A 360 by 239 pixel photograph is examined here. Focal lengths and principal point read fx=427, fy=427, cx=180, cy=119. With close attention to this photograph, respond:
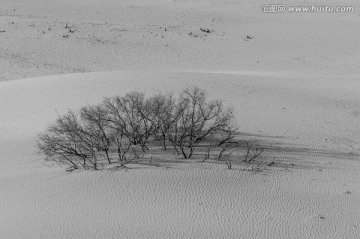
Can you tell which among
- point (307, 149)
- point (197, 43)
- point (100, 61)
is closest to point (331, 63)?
point (197, 43)

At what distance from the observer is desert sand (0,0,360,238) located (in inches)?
440

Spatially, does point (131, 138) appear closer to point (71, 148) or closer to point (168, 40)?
point (71, 148)

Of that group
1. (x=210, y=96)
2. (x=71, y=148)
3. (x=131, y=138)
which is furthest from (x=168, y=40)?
(x=71, y=148)

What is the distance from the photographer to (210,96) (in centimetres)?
2178

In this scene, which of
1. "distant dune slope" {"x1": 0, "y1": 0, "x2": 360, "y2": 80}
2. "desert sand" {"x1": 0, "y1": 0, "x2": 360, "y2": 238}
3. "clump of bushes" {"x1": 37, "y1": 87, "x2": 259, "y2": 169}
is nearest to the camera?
"desert sand" {"x1": 0, "y1": 0, "x2": 360, "y2": 238}

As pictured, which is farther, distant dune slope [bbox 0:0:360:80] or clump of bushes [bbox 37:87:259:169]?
distant dune slope [bbox 0:0:360:80]

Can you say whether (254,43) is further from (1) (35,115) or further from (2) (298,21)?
(1) (35,115)

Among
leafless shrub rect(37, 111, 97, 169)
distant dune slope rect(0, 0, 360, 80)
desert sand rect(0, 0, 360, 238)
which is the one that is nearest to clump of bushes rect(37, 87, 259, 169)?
leafless shrub rect(37, 111, 97, 169)

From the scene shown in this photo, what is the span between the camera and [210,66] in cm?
3644

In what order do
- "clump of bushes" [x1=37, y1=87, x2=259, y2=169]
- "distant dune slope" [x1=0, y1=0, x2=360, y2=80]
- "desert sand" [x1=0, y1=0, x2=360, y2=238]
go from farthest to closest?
1. "distant dune slope" [x1=0, y1=0, x2=360, y2=80]
2. "clump of bushes" [x1=37, y1=87, x2=259, y2=169]
3. "desert sand" [x1=0, y1=0, x2=360, y2=238]

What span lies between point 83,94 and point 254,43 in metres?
24.0

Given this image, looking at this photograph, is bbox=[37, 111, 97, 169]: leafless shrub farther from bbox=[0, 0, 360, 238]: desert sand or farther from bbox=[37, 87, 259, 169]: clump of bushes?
bbox=[0, 0, 360, 238]: desert sand

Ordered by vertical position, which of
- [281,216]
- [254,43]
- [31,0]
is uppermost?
[31,0]

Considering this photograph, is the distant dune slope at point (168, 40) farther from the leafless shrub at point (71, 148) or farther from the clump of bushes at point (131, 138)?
the leafless shrub at point (71, 148)
